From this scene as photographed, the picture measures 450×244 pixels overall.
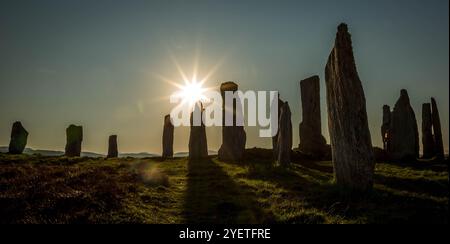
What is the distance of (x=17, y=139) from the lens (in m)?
44.3

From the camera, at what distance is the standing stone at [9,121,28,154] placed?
144ft

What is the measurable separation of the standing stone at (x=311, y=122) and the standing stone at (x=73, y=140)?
30.2 meters

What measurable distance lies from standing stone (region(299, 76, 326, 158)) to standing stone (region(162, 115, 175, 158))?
17.3 metres

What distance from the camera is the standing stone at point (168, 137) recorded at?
46.1 meters

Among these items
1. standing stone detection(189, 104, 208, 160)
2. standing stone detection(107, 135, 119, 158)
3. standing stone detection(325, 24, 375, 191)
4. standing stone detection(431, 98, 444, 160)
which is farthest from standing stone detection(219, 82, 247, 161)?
standing stone detection(431, 98, 444, 160)

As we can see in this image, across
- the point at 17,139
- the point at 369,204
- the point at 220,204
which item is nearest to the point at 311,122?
the point at 369,204

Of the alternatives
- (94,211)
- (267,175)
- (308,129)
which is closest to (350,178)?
(267,175)

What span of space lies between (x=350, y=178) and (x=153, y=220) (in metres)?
8.89

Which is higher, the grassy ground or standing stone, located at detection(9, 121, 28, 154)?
standing stone, located at detection(9, 121, 28, 154)

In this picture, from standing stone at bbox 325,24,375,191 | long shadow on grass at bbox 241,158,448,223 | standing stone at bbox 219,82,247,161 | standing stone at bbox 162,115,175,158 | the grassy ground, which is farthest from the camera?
standing stone at bbox 162,115,175,158

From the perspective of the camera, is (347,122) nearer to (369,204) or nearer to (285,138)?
(369,204)

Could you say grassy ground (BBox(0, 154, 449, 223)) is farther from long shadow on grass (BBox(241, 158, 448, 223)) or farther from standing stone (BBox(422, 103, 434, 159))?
standing stone (BBox(422, 103, 434, 159))
